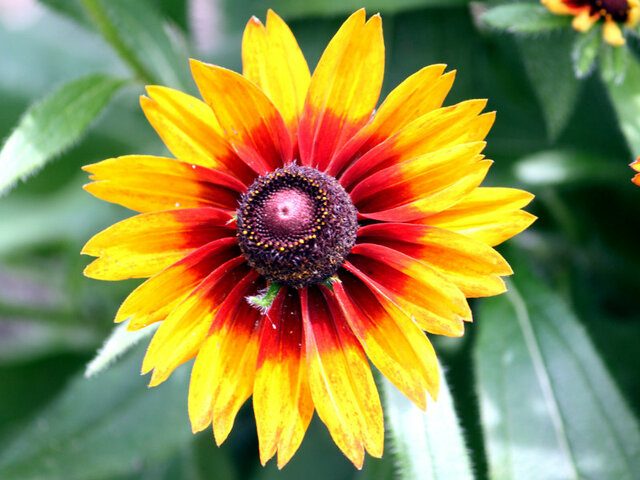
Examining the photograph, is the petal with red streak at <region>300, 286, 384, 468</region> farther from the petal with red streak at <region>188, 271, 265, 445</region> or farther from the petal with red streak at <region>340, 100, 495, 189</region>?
the petal with red streak at <region>340, 100, 495, 189</region>

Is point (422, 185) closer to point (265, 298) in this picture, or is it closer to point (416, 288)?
point (416, 288)

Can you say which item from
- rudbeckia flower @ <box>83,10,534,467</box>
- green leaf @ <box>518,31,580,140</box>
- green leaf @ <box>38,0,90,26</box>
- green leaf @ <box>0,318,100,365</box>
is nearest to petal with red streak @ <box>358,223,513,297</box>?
rudbeckia flower @ <box>83,10,534,467</box>

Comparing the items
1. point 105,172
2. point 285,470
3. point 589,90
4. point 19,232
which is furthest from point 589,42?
point 19,232

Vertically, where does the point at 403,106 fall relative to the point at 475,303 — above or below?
below

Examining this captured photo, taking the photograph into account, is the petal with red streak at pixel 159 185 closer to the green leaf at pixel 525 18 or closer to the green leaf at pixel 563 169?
the green leaf at pixel 525 18

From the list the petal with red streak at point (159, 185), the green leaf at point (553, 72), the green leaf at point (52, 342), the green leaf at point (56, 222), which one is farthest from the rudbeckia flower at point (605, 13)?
the green leaf at point (52, 342)


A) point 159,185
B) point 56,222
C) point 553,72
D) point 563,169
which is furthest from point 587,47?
point 56,222

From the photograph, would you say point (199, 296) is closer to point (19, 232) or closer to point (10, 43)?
point (19, 232)
